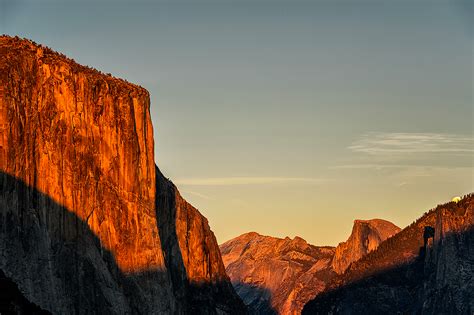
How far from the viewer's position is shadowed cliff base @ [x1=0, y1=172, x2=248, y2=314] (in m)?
154

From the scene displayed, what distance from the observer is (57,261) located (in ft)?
546

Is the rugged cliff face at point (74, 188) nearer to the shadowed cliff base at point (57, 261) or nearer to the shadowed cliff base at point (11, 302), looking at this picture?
the shadowed cliff base at point (57, 261)

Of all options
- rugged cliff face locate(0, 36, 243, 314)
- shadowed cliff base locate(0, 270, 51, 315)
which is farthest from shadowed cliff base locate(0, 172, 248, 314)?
shadowed cliff base locate(0, 270, 51, 315)

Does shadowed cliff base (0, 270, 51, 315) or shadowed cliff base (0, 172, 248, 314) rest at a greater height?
shadowed cliff base (0, 172, 248, 314)

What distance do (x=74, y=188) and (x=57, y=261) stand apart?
11.1 meters

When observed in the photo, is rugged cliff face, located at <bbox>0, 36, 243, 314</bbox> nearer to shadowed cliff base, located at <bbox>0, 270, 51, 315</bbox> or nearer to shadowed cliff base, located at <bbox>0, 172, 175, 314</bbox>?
shadowed cliff base, located at <bbox>0, 172, 175, 314</bbox>

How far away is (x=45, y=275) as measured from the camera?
161 m

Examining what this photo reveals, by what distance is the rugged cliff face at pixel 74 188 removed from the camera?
15750cm

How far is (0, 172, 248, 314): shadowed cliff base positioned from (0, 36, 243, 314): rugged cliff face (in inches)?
4.8

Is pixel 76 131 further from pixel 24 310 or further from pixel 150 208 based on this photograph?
pixel 24 310

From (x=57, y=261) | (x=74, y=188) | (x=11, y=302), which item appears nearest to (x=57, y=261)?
(x=57, y=261)

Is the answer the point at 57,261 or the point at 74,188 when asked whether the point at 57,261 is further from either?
the point at 74,188

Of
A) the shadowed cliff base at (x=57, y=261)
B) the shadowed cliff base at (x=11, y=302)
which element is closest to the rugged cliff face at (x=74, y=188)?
the shadowed cliff base at (x=57, y=261)

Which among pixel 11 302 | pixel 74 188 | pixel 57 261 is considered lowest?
pixel 11 302
